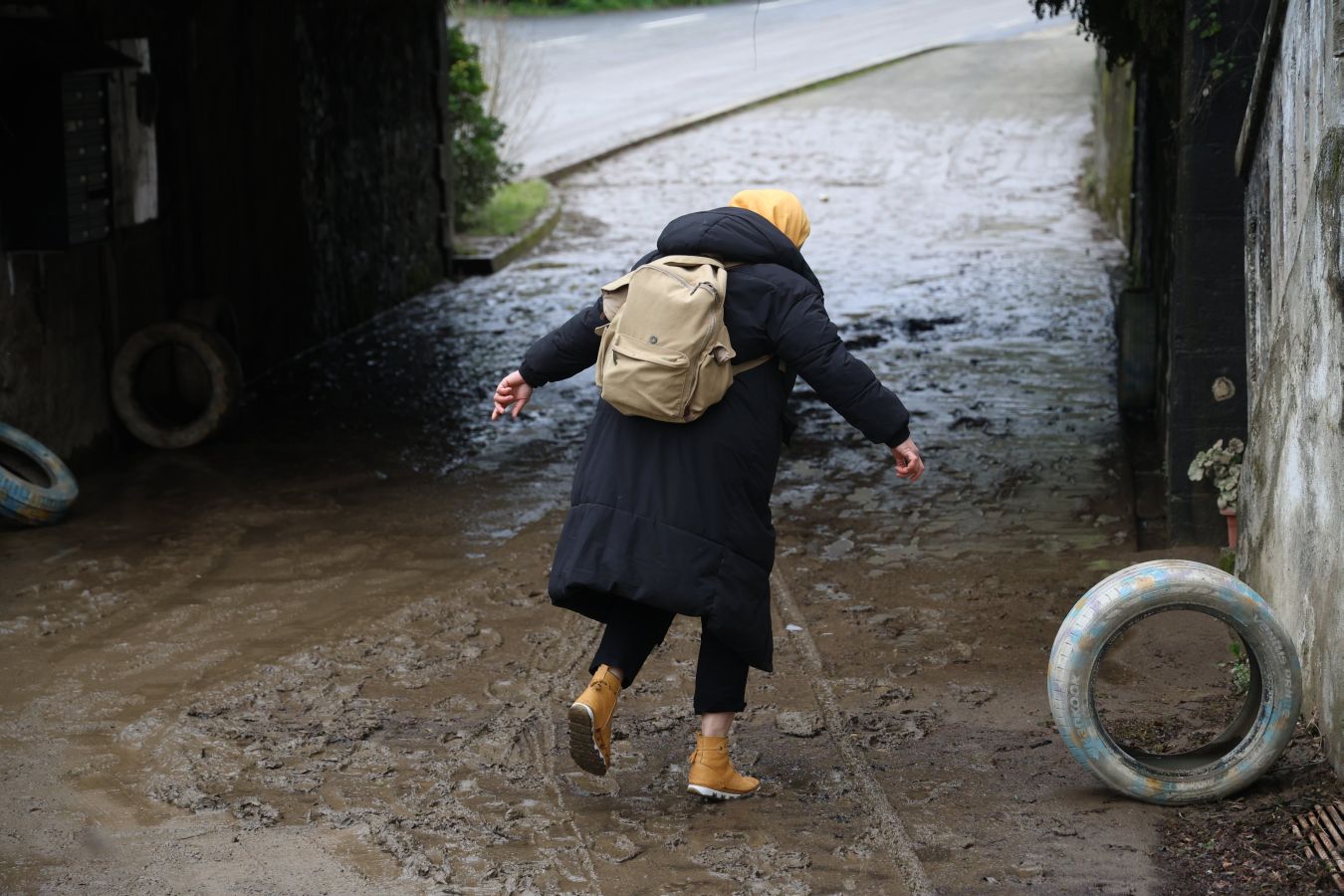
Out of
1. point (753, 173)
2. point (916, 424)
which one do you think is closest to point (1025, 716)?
point (916, 424)

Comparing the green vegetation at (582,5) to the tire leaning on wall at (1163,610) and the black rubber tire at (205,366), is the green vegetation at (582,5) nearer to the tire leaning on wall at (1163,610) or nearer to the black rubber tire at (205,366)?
the black rubber tire at (205,366)

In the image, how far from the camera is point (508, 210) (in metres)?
17.0

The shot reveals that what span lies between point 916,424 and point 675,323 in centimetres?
542

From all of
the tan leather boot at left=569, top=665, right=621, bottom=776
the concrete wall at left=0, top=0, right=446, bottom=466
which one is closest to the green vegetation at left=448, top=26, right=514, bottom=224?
the concrete wall at left=0, top=0, right=446, bottom=466

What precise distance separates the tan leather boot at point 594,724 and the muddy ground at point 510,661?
0.51 ft

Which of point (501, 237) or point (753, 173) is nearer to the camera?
point (501, 237)

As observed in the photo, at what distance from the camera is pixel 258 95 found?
→ 10.7m

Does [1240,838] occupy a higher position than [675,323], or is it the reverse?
[675,323]

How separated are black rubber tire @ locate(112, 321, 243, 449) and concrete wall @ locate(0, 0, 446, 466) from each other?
0.13m

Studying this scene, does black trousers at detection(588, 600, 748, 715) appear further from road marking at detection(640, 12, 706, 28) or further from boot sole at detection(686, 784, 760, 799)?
road marking at detection(640, 12, 706, 28)

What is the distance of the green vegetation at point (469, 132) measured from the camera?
15844 mm

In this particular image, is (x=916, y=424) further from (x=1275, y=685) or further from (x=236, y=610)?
(x=1275, y=685)

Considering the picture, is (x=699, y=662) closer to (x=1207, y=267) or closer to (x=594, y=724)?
(x=594, y=724)

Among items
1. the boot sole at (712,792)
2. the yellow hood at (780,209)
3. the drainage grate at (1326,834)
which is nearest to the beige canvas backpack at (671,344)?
the yellow hood at (780,209)
